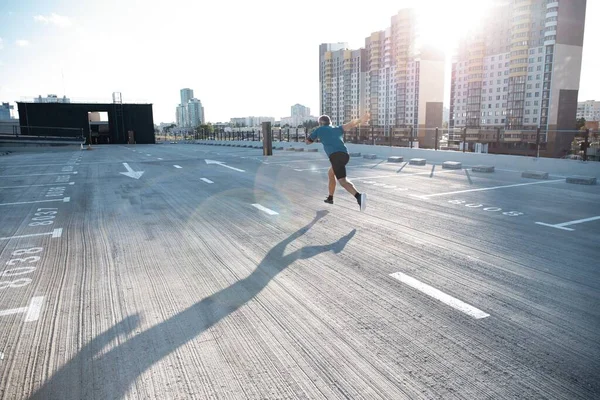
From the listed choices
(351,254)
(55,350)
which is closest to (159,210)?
(351,254)

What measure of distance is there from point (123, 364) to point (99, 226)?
4.93 metres

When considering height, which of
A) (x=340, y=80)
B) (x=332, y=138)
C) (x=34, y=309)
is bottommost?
(x=34, y=309)

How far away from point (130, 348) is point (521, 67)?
A: 14967 cm

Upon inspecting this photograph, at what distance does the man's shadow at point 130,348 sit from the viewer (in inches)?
104

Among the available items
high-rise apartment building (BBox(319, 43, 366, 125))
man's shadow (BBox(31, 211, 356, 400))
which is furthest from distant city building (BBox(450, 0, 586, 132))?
man's shadow (BBox(31, 211, 356, 400))

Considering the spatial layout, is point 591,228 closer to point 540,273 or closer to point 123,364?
point 540,273

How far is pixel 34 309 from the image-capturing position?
3.84m

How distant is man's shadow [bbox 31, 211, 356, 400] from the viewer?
263cm

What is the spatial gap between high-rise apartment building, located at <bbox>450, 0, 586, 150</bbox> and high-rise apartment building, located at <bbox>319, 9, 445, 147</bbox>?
26837mm

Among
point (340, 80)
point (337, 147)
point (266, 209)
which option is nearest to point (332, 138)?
point (337, 147)

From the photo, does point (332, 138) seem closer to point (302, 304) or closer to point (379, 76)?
point (302, 304)

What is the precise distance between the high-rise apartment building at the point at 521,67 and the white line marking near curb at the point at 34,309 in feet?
298

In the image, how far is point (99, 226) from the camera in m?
7.19

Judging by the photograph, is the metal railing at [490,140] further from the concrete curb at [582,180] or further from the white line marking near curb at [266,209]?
the white line marking near curb at [266,209]
